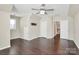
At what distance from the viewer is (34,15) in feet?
7.02

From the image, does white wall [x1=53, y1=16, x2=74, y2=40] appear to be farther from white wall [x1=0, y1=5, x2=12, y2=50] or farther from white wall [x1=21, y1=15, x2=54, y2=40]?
white wall [x1=0, y1=5, x2=12, y2=50]

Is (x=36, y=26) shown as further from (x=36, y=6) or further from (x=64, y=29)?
(x=64, y=29)

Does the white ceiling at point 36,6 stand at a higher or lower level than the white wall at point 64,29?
higher

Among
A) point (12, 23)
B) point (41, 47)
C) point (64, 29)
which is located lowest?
point (41, 47)

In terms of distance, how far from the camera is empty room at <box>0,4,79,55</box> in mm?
2111

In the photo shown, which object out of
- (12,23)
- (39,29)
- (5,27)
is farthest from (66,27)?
(5,27)

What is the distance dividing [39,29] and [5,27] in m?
0.52

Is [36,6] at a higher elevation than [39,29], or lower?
higher

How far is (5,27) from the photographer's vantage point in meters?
2.11

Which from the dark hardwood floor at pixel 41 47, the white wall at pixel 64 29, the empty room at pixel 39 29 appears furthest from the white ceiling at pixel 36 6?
the dark hardwood floor at pixel 41 47

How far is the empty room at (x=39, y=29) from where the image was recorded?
2.11m

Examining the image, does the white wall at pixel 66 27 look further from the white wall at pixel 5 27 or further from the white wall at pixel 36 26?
the white wall at pixel 5 27

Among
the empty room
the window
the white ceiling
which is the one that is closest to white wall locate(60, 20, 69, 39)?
the empty room
